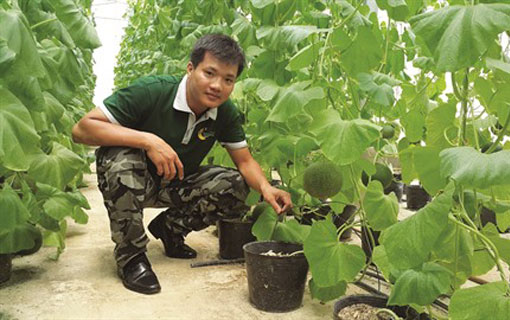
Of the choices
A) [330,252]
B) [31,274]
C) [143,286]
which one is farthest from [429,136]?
[31,274]

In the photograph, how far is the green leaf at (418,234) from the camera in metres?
1.03

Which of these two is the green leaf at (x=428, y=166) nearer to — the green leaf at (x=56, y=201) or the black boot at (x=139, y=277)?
the black boot at (x=139, y=277)

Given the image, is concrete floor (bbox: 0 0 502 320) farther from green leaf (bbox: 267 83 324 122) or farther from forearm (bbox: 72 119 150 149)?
green leaf (bbox: 267 83 324 122)

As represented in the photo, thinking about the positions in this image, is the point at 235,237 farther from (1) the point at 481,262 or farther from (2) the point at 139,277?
(1) the point at 481,262

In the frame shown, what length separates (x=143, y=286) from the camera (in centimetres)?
197

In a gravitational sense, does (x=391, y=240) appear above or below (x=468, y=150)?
below

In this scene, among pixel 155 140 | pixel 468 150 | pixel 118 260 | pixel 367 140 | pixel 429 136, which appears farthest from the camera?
pixel 118 260

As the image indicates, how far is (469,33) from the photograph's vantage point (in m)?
0.88

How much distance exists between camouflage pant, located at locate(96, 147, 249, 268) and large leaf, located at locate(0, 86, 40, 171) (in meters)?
0.82

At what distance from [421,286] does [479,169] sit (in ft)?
1.15

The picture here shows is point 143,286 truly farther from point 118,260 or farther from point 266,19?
point 266,19

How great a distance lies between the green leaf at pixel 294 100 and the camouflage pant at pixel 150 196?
81 cm

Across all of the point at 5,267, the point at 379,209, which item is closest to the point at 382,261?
the point at 379,209

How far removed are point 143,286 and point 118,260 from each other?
0.65 feet
